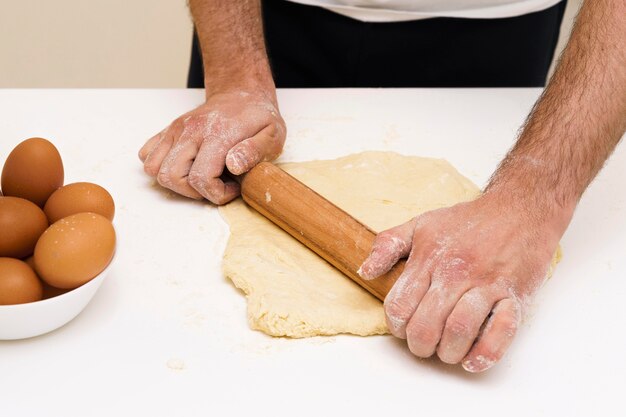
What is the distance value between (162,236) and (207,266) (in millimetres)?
114

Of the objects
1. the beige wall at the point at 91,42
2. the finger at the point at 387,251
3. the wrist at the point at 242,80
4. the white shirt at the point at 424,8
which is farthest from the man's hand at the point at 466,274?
the beige wall at the point at 91,42

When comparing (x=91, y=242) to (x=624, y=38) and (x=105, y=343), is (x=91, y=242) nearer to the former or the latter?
(x=105, y=343)

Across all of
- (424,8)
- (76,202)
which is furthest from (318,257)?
(424,8)

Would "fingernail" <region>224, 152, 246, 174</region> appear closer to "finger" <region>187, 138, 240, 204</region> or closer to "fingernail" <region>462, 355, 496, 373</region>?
"finger" <region>187, 138, 240, 204</region>

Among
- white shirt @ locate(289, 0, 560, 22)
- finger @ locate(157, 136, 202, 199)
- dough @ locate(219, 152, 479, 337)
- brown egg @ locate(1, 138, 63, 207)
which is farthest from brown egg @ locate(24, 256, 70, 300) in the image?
white shirt @ locate(289, 0, 560, 22)

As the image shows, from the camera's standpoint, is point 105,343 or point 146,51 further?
point 146,51

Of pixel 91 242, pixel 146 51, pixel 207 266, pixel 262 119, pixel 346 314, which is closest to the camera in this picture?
pixel 91 242

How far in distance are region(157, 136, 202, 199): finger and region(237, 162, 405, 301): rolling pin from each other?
9cm

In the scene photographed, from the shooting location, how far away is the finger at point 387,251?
1.06m

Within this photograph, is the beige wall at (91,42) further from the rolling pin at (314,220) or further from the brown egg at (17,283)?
the brown egg at (17,283)

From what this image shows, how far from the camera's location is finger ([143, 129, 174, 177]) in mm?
1355

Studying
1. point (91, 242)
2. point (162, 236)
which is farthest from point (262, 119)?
point (91, 242)

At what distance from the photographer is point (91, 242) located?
0.96 metres

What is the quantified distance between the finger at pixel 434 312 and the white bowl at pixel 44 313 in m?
0.42
